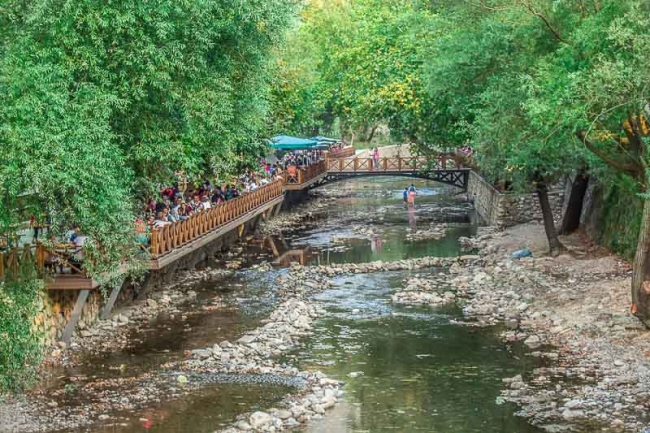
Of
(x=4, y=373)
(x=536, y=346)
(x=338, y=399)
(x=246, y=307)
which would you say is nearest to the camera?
(x=4, y=373)

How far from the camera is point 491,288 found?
29.7 meters

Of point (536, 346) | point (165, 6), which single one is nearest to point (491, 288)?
point (536, 346)

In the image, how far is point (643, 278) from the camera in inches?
841

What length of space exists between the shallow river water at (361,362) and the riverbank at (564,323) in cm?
68

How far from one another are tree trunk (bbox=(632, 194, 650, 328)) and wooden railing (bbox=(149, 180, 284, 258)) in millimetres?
11750

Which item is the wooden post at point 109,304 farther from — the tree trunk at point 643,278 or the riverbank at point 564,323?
the tree trunk at point 643,278

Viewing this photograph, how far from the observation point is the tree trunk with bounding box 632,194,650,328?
69.2 feet

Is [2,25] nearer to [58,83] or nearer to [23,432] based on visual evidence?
[58,83]

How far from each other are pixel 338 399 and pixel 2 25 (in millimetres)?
11508

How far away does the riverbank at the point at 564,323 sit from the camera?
60.2 ft

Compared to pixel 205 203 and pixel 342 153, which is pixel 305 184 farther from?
pixel 205 203

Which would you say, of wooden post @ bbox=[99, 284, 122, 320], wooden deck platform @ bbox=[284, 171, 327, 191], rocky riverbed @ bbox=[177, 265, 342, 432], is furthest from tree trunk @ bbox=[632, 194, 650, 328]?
wooden deck platform @ bbox=[284, 171, 327, 191]

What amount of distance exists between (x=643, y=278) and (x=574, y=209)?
14.7 m

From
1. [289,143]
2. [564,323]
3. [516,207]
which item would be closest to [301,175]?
[289,143]
